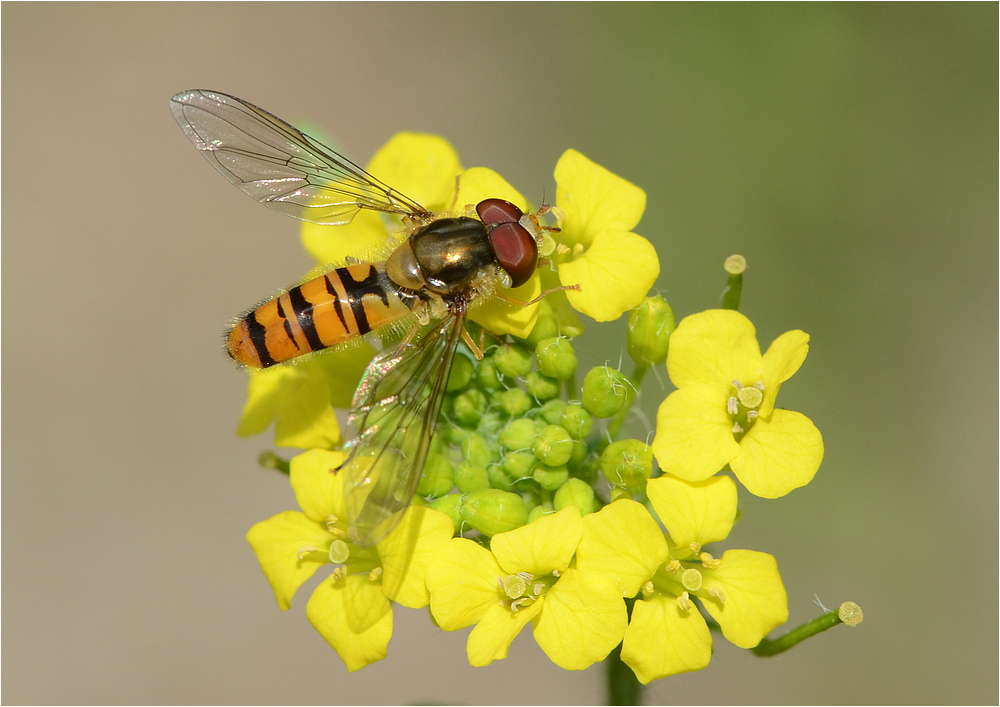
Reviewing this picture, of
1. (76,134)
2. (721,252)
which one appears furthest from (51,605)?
(721,252)

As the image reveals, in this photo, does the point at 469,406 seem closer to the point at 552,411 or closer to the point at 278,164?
the point at 552,411

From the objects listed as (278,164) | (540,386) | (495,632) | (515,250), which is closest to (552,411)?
(540,386)

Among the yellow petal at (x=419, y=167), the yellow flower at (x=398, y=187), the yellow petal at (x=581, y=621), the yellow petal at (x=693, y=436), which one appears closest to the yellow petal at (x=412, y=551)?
the yellow petal at (x=581, y=621)

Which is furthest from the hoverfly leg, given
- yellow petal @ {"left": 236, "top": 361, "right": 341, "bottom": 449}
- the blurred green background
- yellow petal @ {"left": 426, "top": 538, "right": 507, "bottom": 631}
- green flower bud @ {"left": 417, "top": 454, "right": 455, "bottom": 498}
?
the blurred green background

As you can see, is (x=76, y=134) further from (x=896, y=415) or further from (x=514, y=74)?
(x=896, y=415)

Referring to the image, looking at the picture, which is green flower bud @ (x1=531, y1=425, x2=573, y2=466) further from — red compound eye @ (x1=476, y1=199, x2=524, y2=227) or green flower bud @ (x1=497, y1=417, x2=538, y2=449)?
red compound eye @ (x1=476, y1=199, x2=524, y2=227)

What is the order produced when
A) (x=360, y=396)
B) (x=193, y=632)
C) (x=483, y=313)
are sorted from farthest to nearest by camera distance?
(x=193, y=632)
(x=483, y=313)
(x=360, y=396)
